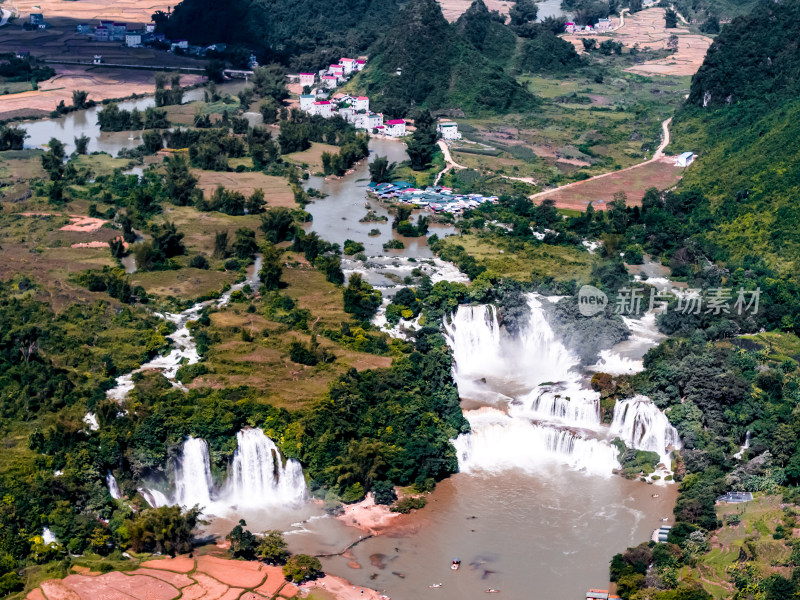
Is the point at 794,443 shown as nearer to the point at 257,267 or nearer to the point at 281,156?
the point at 257,267

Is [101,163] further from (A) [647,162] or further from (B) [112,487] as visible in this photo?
(B) [112,487]

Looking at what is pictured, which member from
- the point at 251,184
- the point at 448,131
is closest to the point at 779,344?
the point at 251,184

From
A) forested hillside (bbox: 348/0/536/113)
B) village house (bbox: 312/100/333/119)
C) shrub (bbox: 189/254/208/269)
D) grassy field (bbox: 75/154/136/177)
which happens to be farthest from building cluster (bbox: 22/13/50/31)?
shrub (bbox: 189/254/208/269)

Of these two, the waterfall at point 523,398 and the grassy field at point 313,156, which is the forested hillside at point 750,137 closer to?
the waterfall at point 523,398

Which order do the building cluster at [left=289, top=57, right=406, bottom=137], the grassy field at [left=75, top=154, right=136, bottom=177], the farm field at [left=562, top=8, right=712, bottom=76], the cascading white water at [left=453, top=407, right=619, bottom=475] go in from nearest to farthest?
the cascading white water at [left=453, top=407, right=619, bottom=475]
the grassy field at [left=75, top=154, right=136, bottom=177]
the building cluster at [left=289, top=57, right=406, bottom=137]
the farm field at [left=562, top=8, right=712, bottom=76]

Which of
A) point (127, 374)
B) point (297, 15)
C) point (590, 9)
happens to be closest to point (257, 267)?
point (127, 374)

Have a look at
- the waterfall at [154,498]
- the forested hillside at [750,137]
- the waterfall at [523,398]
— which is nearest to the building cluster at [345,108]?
the forested hillside at [750,137]

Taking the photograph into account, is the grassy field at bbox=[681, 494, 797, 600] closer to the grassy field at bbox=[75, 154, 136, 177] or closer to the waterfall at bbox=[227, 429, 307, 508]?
the waterfall at bbox=[227, 429, 307, 508]
